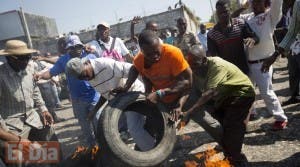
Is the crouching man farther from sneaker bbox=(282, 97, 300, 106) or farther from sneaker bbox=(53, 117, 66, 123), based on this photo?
sneaker bbox=(53, 117, 66, 123)

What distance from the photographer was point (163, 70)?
15.1ft

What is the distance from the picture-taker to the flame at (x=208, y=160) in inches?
182

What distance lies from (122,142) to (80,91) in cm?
228

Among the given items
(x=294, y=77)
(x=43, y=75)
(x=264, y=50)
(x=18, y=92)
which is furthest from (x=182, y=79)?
(x=294, y=77)

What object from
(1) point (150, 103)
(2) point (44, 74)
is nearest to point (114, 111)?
(1) point (150, 103)

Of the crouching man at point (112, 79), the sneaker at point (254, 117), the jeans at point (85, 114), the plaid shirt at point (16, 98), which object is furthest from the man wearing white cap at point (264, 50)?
the plaid shirt at point (16, 98)

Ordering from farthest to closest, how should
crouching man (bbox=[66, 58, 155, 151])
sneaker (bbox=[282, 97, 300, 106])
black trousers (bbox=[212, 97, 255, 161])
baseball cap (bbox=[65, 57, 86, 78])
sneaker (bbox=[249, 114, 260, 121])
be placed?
sneaker (bbox=[282, 97, 300, 106]) < sneaker (bbox=[249, 114, 260, 121]) < crouching man (bbox=[66, 58, 155, 151]) < baseball cap (bbox=[65, 57, 86, 78]) < black trousers (bbox=[212, 97, 255, 161])

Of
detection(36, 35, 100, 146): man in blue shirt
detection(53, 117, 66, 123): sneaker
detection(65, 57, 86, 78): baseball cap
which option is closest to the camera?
detection(65, 57, 86, 78): baseball cap

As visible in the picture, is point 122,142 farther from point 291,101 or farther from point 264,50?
point 291,101

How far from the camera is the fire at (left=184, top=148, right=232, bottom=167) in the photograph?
466 centimetres

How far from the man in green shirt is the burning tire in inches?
14.9

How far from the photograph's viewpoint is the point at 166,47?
14.9 feet

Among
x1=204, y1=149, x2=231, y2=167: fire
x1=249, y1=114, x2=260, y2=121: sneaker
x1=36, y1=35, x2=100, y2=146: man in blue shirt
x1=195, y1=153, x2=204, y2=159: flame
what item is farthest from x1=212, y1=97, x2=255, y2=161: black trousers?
x1=36, y1=35, x2=100, y2=146: man in blue shirt

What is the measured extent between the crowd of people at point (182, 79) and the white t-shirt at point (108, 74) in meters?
0.01
